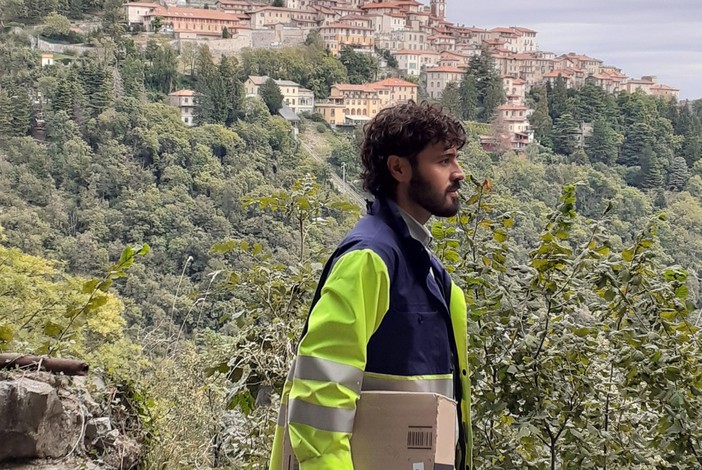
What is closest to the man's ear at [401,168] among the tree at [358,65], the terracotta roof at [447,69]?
the terracotta roof at [447,69]

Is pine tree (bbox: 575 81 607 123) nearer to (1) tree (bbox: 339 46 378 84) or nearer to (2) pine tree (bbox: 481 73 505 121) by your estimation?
(2) pine tree (bbox: 481 73 505 121)

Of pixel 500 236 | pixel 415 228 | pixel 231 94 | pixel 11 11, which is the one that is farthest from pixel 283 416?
pixel 11 11

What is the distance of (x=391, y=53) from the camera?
57750 mm

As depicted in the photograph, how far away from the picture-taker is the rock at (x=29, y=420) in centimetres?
224

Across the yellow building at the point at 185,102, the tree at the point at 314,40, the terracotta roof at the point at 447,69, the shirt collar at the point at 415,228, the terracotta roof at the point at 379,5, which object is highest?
the terracotta roof at the point at 379,5

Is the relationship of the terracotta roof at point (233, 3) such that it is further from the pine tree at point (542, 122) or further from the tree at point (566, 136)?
the tree at point (566, 136)

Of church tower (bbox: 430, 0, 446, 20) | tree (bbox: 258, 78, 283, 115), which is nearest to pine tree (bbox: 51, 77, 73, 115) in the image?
tree (bbox: 258, 78, 283, 115)

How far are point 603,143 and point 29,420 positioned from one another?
85.0 feet

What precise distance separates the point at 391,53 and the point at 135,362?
2218 inches

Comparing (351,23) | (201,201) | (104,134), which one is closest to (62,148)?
(104,134)

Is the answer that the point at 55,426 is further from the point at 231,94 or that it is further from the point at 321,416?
the point at 231,94

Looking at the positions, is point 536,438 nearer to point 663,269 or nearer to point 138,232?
point 663,269

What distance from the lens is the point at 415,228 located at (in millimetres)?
1419

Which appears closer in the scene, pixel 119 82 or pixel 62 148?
pixel 62 148
